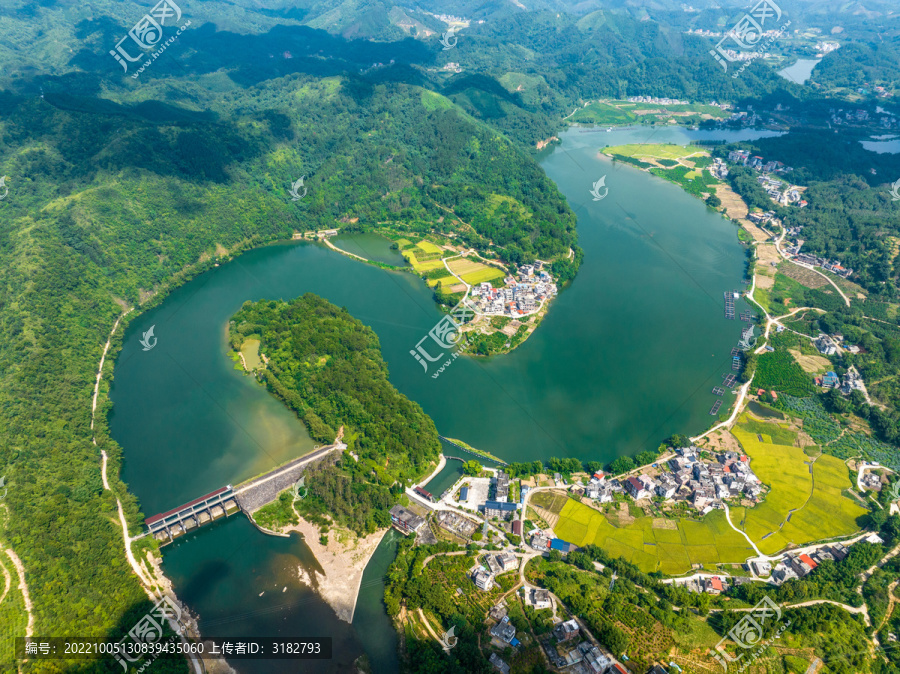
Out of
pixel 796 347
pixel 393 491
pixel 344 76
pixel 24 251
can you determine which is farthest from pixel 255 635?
pixel 344 76

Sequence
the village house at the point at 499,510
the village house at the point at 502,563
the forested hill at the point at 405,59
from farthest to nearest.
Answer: the forested hill at the point at 405,59, the village house at the point at 499,510, the village house at the point at 502,563

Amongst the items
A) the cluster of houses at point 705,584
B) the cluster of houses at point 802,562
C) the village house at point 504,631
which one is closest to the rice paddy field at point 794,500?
the cluster of houses at point 802,562

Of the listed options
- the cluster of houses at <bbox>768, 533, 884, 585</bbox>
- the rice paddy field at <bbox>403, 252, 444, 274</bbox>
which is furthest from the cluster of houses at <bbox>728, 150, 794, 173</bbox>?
the cluster of houses at <bbox>768, 533, 884, 585</bbox>

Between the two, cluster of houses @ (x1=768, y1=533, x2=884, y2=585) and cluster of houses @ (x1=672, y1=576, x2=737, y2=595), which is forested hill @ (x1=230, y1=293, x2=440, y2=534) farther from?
cluster of houses @ (x1=768, y1=533, x2=884, y2=585)

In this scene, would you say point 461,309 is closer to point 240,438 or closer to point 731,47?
point 240,438

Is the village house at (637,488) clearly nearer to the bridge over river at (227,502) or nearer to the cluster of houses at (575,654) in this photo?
the cluster of houses at (575,654)

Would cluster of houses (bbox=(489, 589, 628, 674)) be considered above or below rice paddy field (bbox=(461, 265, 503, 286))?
above
